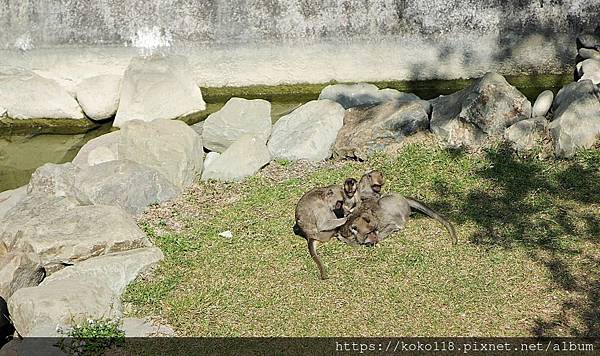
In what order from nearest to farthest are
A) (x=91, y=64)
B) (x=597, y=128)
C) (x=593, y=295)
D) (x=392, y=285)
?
(x=593, y=295), (x=392, y=285), (x=597, y=128), (x=91, y=64)

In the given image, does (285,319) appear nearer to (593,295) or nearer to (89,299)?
(89,299)

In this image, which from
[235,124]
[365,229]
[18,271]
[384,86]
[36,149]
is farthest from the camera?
[384,86]

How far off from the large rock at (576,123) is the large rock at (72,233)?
174 inches

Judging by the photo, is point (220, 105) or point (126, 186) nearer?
point (126, 186)

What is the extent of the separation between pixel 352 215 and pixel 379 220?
248 mm

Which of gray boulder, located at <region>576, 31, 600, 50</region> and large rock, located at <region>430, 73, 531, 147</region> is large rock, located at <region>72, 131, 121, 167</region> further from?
gray boulder, located at <region>576, 31, 600, 50</region>

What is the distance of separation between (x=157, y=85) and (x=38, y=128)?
2.02m

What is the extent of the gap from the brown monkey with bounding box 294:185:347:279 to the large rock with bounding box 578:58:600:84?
169 inches

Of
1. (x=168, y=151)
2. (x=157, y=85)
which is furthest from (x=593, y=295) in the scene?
(x=157, y=85)

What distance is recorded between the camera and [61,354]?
675 cm

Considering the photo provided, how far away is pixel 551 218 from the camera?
26.2 feet

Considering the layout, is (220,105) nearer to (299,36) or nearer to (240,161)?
(299,36)

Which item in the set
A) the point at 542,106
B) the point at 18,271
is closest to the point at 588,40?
the point at 542,106

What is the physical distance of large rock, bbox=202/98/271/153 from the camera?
1059 centimetres
